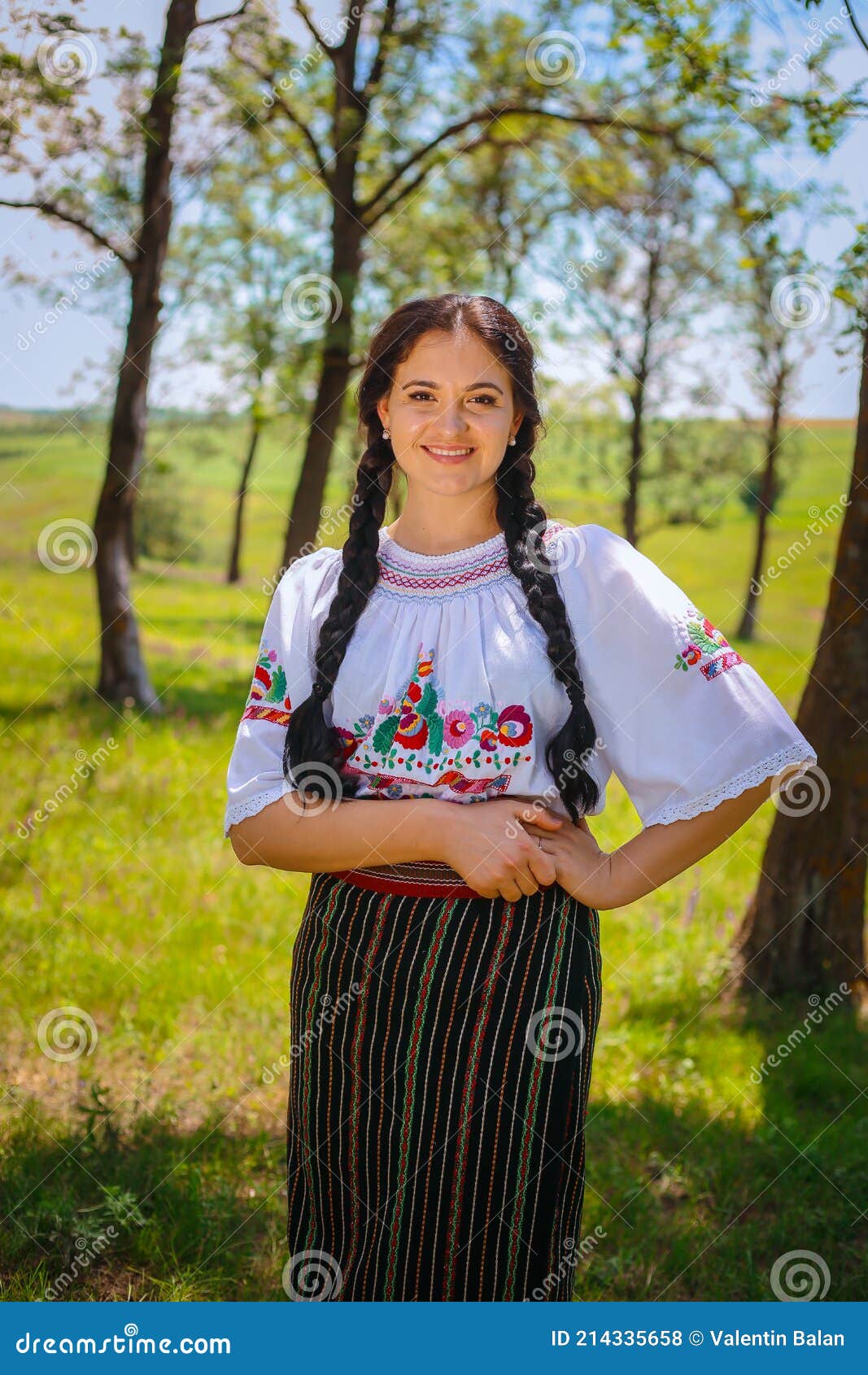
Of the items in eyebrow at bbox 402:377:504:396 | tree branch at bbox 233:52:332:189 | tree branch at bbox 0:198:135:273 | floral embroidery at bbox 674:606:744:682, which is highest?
tree branch at bbox 233:52:332:189

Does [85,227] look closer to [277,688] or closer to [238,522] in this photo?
[277,688]

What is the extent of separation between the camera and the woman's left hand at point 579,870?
2061mm

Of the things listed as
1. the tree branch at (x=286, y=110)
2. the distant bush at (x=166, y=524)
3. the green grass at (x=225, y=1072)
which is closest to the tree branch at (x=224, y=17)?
the tree branch at (x=286, y=110)

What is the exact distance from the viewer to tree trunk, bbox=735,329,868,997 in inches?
166

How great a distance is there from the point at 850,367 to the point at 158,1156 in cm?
317

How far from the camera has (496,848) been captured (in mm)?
1988

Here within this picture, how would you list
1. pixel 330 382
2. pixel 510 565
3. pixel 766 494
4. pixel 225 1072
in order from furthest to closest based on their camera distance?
pixel 766 494, pixel 330 382, pixel 225 1072, pixel 510 565

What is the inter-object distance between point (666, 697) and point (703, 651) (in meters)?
0.11

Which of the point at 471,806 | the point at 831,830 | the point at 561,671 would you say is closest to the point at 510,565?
the point at 561,671

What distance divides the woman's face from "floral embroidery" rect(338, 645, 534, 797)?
35 cm

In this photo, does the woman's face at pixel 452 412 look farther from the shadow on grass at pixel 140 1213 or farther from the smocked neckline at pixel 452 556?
the shadow on grass at pixel 140 1213

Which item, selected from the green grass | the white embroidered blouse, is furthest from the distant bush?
the white embroidered blouse

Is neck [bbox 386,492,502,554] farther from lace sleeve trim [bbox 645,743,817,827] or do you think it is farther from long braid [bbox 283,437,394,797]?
lace sleeve trim [bbox 645,743,817,827]

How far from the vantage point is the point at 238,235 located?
1445 centimetres
